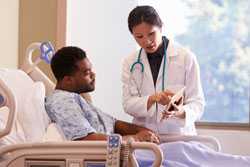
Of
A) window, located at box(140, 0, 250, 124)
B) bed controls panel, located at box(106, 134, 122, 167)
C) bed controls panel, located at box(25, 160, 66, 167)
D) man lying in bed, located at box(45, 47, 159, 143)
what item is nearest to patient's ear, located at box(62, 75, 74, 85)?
man lying in bed, located at box(45, 47, 159, 143)

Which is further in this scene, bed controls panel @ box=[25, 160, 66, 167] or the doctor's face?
the doctor's face

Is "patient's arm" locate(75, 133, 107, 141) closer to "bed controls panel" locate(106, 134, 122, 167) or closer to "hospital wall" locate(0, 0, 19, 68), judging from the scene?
"bed controls panel" locate(106, 134, 122, 167)

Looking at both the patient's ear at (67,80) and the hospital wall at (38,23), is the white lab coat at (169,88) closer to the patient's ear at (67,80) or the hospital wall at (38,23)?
the patient's ear at (67,80)

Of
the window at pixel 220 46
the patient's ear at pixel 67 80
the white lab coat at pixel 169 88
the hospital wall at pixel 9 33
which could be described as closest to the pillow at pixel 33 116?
the patient's ear at pixel 67 80

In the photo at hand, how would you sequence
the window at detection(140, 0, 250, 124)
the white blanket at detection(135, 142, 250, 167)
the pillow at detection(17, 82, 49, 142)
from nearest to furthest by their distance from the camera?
1. the white blanket at detection(135, 142, 250, 167)
2. the pillow at detection(17, 82, 49, 142)
3. the window at detection(140, 0, 250, 124)

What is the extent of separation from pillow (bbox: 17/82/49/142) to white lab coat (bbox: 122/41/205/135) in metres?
0.47

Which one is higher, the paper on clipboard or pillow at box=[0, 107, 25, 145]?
the paper on clipboard

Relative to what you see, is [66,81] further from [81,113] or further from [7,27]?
[7,27]

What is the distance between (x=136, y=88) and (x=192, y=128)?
0.34 meters

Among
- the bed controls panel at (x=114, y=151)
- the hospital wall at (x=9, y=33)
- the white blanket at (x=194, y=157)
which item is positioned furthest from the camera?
the hospital wall at (x=9, y=33)

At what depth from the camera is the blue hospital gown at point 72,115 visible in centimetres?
178

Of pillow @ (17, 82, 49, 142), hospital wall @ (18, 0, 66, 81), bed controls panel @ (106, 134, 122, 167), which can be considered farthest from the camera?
hospital wall @ (18, 0, 66, 81)

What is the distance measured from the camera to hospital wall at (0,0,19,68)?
287 centimetres

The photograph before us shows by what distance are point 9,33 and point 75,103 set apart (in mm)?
1265
